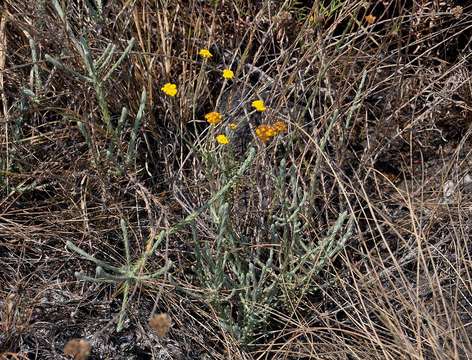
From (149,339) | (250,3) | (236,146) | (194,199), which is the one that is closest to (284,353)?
(149,339)

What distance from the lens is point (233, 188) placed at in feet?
6.32

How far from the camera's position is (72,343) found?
139 cm

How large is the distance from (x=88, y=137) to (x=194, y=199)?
0.36 meters

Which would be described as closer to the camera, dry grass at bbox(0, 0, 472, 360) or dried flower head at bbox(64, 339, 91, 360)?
dried flower head at bbox(64, 339, 91, 360)

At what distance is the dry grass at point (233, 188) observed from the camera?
→ 1764mm

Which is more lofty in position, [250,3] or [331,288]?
[250,3]

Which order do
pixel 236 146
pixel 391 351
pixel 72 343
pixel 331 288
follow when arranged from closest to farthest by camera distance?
pixel 72 343 → pixel 391 351 → pixel 331 288 → pixel 236 146

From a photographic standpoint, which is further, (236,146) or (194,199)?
(236,146)

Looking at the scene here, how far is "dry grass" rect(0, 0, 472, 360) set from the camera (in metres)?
1.76

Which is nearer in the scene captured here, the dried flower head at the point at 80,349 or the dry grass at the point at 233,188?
the dried flower head at the point at 80,349

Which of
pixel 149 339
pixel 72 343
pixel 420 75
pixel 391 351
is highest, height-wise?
pixel 420 75

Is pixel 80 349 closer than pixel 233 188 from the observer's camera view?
Yes

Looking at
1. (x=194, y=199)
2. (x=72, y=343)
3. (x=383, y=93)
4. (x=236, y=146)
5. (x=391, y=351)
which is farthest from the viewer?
(x=383, y=93)

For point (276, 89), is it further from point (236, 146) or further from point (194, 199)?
point (194, 199)
